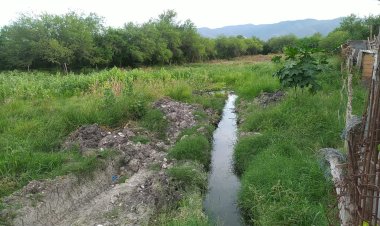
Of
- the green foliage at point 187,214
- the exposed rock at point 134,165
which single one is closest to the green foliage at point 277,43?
the exposed rock at point 134,165

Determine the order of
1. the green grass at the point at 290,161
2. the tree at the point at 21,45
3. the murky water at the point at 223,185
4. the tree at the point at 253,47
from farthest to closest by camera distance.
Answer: the tree at the point at 253,47
the tree at the point at 21,45
the murky water at the point at 223,185
the green grass at the point at 290,161

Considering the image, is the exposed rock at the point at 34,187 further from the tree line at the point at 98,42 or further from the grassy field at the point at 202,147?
the tree line at the point at 98,42

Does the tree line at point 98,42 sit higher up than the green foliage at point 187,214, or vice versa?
the tree line at point 98,42

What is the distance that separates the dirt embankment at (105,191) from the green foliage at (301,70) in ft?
13.1

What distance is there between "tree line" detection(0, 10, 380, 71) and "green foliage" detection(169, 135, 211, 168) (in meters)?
20.5

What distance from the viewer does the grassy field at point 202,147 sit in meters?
5.23

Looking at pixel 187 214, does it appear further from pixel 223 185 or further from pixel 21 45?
pixel 21 45

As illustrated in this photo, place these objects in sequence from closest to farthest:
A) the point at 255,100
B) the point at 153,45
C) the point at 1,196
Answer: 1. the point at 1,196
2. the point at 255,100
3. the point at 153,45

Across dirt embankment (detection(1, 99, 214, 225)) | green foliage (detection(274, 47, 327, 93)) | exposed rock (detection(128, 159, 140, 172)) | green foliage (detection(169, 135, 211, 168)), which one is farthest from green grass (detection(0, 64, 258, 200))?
green foliage (detection(274, 47, 327, 93))

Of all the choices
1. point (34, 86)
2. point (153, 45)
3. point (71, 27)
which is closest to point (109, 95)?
point (34, 86)

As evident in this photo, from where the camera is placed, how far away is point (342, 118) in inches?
321

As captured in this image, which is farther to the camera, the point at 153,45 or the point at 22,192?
the point at 153,45

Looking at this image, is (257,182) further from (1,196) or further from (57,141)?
(57,141)

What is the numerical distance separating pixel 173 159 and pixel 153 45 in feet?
95.6
